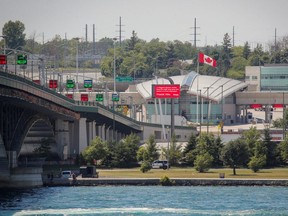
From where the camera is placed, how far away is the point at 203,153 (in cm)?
14338

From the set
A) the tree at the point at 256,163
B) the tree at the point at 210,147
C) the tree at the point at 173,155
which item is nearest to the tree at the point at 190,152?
the tree at the point at 210,147

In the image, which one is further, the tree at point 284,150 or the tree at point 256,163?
the tree at point 284,150

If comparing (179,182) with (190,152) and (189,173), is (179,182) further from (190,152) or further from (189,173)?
(190,152)

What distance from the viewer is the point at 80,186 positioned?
13062cm

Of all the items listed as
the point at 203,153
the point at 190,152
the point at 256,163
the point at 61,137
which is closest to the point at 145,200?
the point at 256,163

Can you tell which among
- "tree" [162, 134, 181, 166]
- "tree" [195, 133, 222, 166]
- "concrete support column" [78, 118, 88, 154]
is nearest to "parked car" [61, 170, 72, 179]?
"tree" [162, 134, 181, 166]

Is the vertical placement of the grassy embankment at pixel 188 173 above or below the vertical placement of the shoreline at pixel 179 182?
above

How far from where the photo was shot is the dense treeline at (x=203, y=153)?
140m

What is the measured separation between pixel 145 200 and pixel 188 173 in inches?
887

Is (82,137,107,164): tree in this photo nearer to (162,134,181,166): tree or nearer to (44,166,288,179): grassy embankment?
(44,166,288,179): grassy embankment

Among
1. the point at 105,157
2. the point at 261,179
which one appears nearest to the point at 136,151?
the point at 105,157

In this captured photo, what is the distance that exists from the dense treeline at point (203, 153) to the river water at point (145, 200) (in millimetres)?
13193

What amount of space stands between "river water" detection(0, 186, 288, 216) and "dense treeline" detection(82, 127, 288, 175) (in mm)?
13193

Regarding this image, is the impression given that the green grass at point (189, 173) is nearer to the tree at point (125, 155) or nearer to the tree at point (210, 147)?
the tree at point (210, 147)
